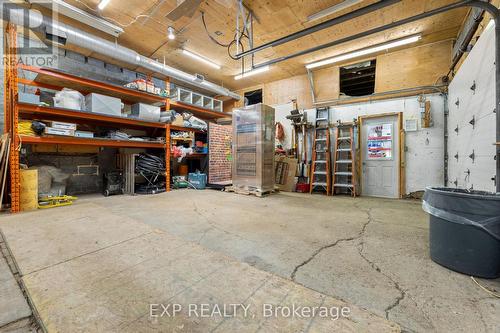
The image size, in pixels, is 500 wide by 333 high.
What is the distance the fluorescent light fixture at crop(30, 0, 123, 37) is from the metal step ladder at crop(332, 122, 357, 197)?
540 centimetres

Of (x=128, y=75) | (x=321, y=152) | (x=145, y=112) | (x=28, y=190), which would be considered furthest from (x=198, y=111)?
(x=28, y=190)

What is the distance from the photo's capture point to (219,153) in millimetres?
6332

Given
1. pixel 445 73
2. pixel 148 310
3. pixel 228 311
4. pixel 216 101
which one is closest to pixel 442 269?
pixel 228 311

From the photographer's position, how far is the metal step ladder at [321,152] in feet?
17.5

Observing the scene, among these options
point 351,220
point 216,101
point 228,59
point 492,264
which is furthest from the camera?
point 216,101

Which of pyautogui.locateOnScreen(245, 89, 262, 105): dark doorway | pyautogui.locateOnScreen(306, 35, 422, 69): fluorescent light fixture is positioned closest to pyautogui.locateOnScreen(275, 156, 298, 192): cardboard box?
pyautogui.locateOnScreen(306, 35, 422, 69): fluorescent light fixture

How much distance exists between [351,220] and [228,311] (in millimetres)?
2303

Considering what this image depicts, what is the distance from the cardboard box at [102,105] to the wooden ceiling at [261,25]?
1.49 meters

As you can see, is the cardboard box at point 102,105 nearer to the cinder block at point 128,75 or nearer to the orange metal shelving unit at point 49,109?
the orange metal shelving unit at point 49,109

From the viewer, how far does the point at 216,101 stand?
23.2 feet

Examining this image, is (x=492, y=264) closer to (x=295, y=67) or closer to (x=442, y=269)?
(x=442, y=269)

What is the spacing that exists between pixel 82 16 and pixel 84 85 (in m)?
1.17

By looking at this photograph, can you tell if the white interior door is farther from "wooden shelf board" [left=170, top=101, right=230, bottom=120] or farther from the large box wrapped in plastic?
"wooden shelf board" [left=170, top=101, right=230, bottom=120]

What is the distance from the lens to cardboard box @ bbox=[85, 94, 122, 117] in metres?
3.95
